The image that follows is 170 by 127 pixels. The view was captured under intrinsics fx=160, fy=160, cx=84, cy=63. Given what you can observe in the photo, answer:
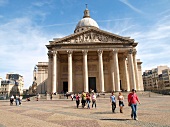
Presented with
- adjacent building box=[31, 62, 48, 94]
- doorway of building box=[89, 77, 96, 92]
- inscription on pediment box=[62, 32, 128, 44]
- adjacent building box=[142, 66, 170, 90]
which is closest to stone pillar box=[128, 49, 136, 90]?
inscription on pediment box=[62, 32, 128, 44]

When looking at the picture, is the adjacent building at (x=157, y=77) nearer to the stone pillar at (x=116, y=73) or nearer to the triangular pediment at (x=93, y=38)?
the triangular pediment at (x=93, y=38)

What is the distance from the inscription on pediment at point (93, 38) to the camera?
37.8 m

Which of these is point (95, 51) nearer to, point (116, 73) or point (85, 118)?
point (116, 73)

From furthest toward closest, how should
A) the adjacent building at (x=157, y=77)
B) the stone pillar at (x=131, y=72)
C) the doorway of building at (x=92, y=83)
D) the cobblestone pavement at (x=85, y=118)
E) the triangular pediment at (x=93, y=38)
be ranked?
the adjacent building at (x=157, y=77) < the doorway of building at (x=92, y=83) < the triangular pediment at (x=93, y=38) < the stone pillar at (x=131, y=72) < the cobblestone pavement at (x=85, y=118)

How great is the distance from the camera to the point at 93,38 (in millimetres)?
38156

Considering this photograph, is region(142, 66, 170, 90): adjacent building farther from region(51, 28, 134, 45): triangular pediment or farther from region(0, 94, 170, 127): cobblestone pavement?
region(0, 94, 170, 127): cobblestone pavement

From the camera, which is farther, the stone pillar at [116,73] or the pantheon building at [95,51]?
the pantheon building at [95,51]

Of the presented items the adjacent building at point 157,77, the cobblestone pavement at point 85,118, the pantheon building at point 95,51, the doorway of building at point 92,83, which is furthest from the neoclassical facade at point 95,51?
the adjacent building at point 157,77

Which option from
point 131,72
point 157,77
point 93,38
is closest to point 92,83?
point 131,72

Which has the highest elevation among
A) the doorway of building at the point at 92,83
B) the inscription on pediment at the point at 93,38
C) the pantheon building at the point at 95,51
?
the inscription on pediment at the point at 93,38

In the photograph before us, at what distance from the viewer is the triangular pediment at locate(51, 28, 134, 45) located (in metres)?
37.7

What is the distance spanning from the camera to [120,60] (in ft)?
143

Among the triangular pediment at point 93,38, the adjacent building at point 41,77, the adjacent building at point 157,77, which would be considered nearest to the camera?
the triangular pediment at point 93,38

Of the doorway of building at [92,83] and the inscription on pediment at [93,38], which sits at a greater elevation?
the inscription on pediment at [93,38]
